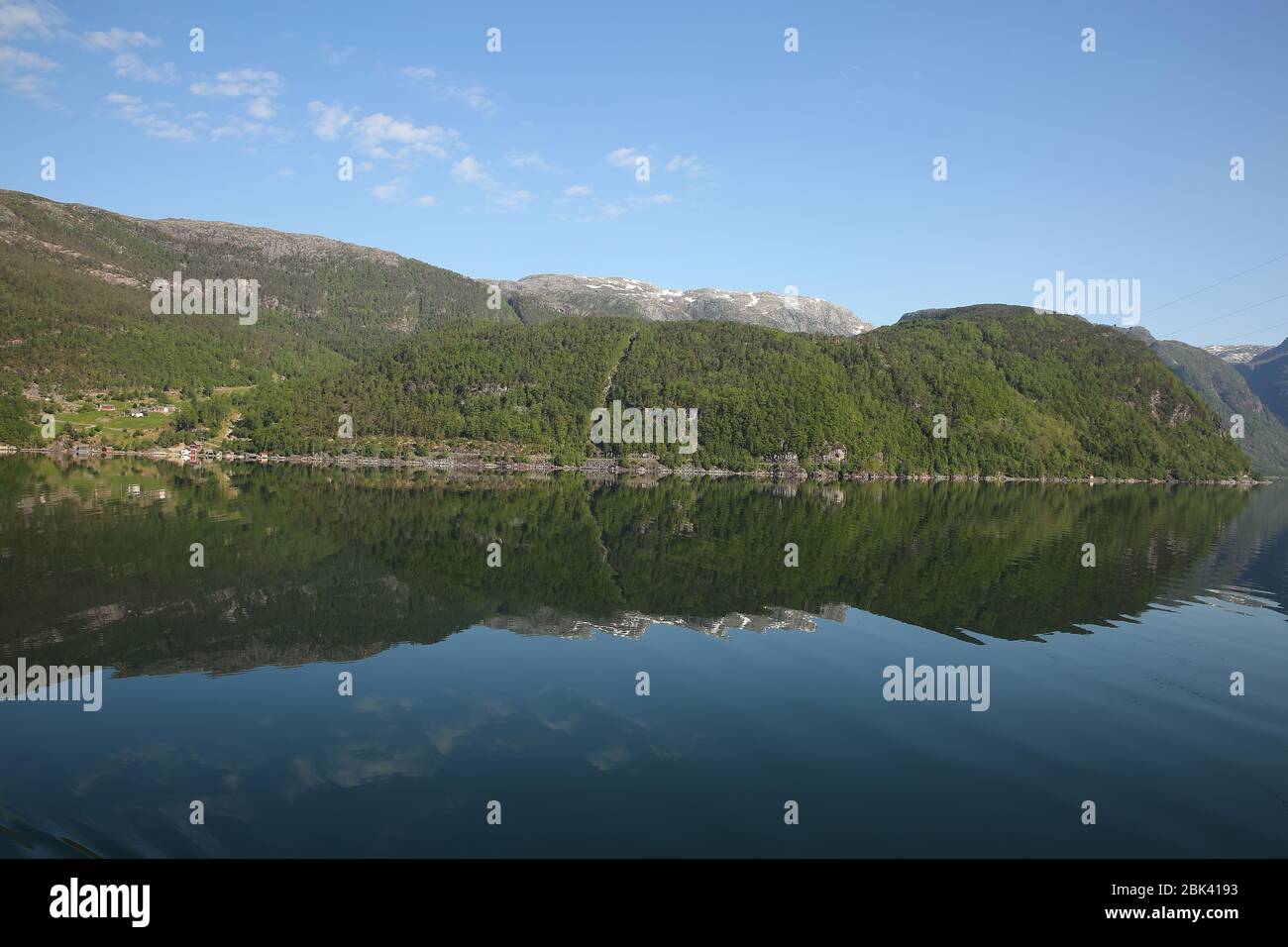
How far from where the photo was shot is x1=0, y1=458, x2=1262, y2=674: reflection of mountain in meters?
29.0

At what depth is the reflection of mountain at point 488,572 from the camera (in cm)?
2903

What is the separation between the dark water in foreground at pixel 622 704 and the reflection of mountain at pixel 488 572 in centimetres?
31

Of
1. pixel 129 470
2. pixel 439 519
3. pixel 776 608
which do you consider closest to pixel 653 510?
pixel 439 519

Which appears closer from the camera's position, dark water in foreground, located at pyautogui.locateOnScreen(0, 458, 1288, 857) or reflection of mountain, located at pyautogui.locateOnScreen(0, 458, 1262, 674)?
dark water in foreground, located at pyautogui.locateOnScreen(0, 458, 1288, 857)

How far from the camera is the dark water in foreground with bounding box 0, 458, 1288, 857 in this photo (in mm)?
15117

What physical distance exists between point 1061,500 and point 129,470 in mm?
149852

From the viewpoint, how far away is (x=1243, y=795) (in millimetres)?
17391

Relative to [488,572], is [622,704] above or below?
below

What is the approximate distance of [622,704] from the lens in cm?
2211

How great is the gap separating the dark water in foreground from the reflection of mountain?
31 centimetres

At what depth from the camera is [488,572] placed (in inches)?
1674

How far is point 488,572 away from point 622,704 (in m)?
22.0

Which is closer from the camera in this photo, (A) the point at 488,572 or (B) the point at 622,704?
(B) the point at 622,704

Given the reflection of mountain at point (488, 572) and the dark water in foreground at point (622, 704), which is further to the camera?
the reflection of mountain at point (488, 572)
